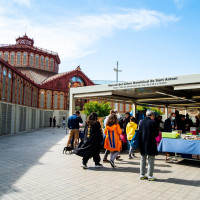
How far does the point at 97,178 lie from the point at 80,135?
5464mm

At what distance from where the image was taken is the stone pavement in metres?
4.81

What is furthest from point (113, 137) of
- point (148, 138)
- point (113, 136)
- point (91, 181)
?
point (91, 181)

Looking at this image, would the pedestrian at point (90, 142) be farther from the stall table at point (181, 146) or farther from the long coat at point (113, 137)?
the stall table at point (181, 146)

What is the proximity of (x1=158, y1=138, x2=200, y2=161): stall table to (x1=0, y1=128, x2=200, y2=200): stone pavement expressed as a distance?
0.55m

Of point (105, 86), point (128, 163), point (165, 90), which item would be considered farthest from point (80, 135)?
point (165, 90)

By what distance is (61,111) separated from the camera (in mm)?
43094

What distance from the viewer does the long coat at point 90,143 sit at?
7.09 metres

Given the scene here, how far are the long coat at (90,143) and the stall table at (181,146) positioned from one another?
8.27 ft

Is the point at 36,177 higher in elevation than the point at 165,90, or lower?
lower

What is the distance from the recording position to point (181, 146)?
7.72 metres

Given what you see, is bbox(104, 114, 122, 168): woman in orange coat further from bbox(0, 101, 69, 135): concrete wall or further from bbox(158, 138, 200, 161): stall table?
bbox(0, 101, 69, 135): concrete wall

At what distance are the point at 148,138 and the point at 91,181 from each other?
6.21ft

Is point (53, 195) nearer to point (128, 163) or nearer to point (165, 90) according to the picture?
point (128, 163)

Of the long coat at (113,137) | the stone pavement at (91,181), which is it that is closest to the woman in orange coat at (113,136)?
the long coat at (113,137)
